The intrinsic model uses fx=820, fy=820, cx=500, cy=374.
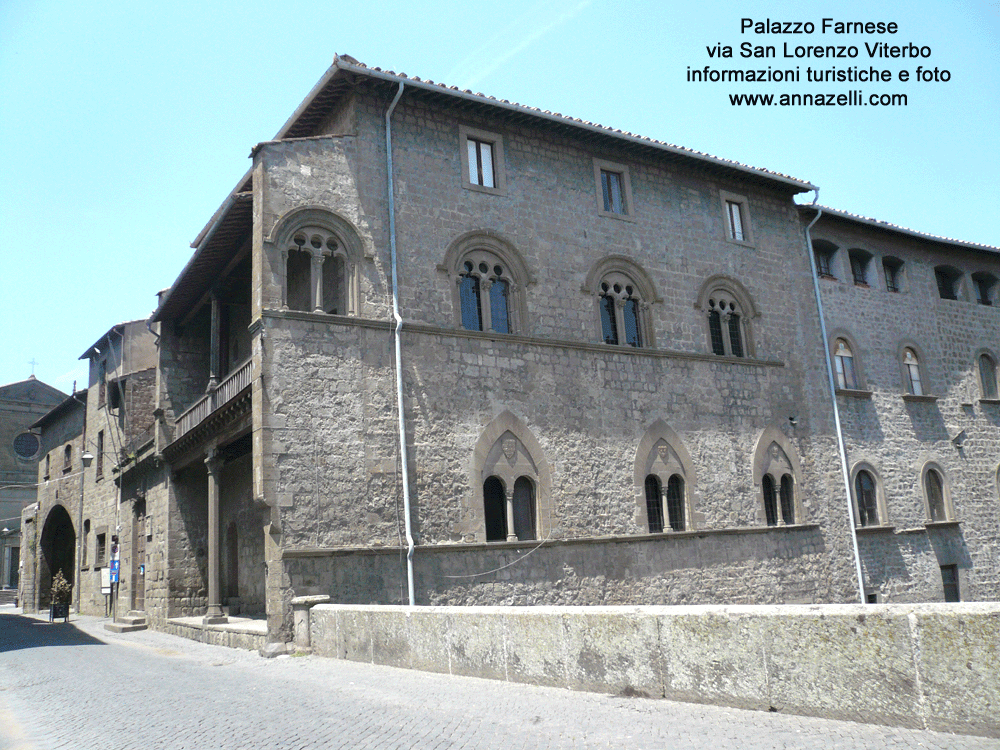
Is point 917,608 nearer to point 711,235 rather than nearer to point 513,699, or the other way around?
point 513,699

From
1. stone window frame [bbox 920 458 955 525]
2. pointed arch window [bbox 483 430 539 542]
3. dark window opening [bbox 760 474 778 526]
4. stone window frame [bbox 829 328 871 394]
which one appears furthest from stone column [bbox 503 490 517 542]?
stone window frame [bbox 920 458 955 525]

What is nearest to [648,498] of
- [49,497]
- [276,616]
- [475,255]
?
[475,255]

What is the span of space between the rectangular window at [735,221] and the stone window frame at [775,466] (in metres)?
5.02

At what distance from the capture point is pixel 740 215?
70.4 feet

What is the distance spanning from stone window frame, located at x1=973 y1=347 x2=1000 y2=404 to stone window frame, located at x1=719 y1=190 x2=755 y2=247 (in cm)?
989

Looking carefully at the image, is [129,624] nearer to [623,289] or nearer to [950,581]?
[623,289]

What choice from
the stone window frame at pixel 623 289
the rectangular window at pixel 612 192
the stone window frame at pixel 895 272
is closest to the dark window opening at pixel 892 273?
the stone window frame at pixel 895 272

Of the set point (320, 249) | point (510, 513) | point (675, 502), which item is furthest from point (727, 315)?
point (320, 249)

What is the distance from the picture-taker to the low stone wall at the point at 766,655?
4.83 m

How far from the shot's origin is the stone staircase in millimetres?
20828

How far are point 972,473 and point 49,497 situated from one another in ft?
113

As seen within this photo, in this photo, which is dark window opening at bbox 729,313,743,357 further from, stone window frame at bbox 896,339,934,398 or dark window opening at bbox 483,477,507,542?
dark window opening at bbox 483,477,507,542

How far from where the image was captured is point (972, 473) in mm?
24109

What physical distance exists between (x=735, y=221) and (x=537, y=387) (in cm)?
826
